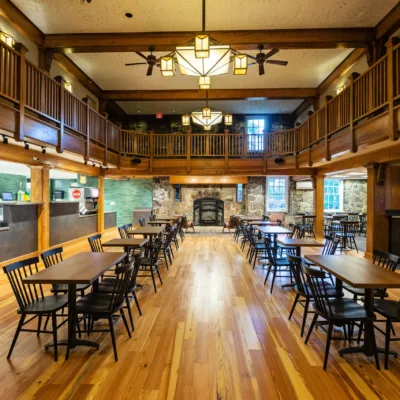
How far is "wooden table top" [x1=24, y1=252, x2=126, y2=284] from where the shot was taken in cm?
232

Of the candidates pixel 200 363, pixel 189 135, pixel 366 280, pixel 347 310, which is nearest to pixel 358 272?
pixel 366 280

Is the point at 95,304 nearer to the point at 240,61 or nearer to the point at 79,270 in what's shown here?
the point at 79,270

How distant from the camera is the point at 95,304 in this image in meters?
2.60

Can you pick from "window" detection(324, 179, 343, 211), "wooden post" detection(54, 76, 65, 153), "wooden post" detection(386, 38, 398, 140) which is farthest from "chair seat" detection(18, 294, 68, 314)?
"window" detection(324, 179, 343, 211)

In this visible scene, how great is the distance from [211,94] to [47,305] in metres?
8.28

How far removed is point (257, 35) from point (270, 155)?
3.90m

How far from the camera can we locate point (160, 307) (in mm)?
3570

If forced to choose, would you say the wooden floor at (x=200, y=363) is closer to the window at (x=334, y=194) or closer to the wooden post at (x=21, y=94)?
the wooden post at (x=21, y=94)

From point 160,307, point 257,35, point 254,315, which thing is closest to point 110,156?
point 257,35

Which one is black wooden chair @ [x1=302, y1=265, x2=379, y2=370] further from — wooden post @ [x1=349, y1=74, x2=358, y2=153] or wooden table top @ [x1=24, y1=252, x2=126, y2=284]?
wooden post @ [x1=349, y1=74, x2=358, y2=153]

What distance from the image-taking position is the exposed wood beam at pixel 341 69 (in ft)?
21.4

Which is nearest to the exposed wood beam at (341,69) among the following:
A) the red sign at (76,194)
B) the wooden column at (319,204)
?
the wooden column at (319,204)

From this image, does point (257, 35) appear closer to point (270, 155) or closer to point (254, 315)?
point (270, 155)

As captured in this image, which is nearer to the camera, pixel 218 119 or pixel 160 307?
pixel 160 307
